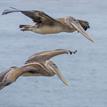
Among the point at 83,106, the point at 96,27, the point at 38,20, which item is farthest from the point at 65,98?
the point at 38,20

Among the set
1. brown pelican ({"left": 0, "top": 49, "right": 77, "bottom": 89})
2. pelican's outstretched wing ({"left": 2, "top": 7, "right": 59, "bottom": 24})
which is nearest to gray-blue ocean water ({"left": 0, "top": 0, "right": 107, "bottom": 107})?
pelican's outstretched wing ({"left": 2, "top": 7, "right": 59, "bottom": 24})

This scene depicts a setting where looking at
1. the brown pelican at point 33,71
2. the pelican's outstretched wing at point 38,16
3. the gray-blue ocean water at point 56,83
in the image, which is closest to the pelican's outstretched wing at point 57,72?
the brown pelican at point 33,71

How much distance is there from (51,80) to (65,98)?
66 centimetres

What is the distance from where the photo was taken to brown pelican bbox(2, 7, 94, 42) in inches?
54.6

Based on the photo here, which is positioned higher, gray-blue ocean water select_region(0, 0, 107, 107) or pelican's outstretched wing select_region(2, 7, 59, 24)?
pelican's outstretched wing select_region(2, 7, 59, 24)

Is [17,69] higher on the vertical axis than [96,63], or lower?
higher

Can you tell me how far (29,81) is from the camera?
6926 millimetres

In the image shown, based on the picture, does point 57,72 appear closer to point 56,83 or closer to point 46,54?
point 46,54

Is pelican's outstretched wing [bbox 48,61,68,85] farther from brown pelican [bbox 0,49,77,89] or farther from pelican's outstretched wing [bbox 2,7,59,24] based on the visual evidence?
pelican's outstretched wing [bbox 2,7,59,24]

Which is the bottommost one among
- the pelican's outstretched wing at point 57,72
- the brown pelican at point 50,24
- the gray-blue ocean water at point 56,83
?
the gray-blue ocean water at point 56,83

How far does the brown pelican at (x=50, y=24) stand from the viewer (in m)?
1.39

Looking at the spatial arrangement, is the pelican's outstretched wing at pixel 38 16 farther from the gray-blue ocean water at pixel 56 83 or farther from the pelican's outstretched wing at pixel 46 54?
the gray-blue ocean water at pixel 56 83

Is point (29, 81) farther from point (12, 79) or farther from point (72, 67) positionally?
point (12, 79)

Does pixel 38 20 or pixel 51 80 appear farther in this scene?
pixel 51 80
